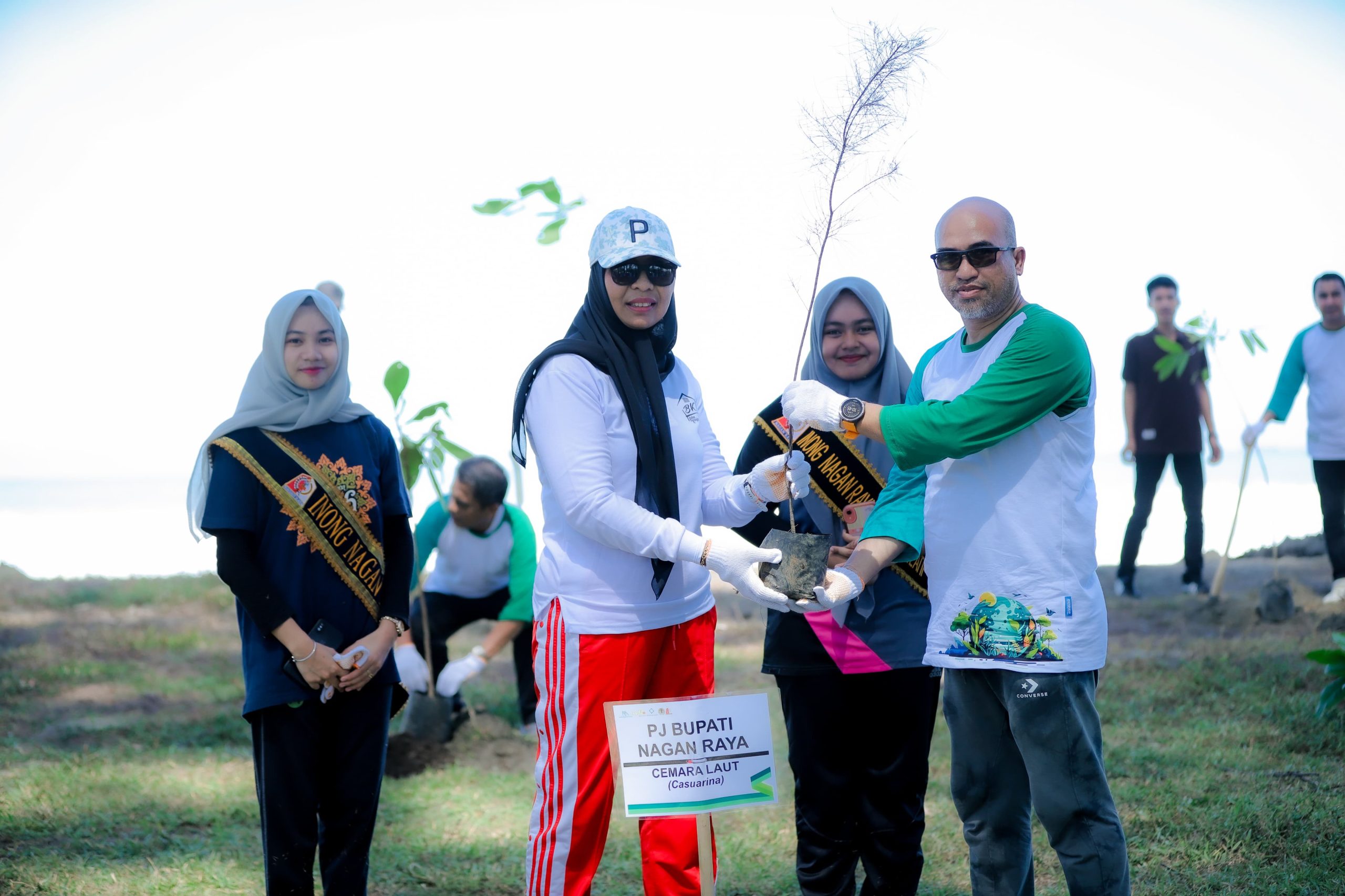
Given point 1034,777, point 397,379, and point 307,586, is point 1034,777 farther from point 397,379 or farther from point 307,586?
point 397,379

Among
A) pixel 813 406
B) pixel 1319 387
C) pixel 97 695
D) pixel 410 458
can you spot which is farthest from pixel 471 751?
pixel 1319 387

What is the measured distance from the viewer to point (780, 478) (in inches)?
102

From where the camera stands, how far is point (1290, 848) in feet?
11.6

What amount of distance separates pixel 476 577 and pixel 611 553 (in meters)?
3.42

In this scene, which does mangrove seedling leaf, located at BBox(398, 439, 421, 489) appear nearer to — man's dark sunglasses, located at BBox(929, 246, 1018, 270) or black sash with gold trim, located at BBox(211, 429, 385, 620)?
black sash with gold trim, located at BBox(211, 429, 385, 620)

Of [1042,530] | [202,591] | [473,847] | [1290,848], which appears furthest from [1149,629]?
[202,591]

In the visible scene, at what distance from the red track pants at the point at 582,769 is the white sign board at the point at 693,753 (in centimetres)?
9

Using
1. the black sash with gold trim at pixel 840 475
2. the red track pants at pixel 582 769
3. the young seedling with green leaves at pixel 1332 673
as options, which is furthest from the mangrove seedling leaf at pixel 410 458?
the young seedling with green leaves at pixel 1332 673

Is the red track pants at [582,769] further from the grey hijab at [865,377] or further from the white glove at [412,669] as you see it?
the white glove at [412,669]

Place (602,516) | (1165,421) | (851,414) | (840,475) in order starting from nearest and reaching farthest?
(602,516) < (851,414) < (840,475) < (1165,421)

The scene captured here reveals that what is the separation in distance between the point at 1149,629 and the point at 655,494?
5.77 meters

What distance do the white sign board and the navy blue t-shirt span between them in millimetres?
928

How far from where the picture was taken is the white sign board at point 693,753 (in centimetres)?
229

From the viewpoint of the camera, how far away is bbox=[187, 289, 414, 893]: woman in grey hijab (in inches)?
109
